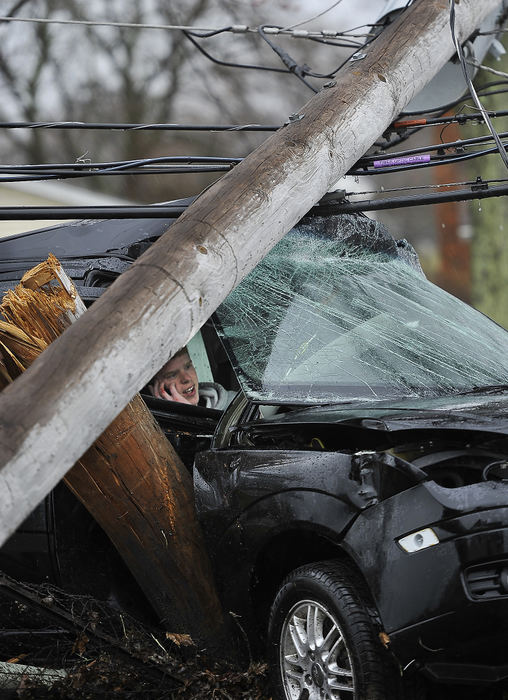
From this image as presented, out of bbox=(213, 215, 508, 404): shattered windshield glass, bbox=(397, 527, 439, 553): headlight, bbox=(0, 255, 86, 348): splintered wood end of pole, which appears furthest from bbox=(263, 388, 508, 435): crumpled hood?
bbox=(0, 255, 86, 348): splintered wood end of pole

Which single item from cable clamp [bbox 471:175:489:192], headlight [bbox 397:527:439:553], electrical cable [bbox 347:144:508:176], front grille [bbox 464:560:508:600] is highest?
electrical cable [bbox 347:144:508:176]

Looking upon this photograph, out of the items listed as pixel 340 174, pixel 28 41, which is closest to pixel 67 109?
pixel 28 41

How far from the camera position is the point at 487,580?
326cm

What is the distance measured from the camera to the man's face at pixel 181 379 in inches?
217

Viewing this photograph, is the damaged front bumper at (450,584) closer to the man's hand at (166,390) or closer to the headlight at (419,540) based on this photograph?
the headlight at (419,540)

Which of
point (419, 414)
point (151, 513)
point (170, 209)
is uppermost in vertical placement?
point (170, 209)

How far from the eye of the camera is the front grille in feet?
10.6

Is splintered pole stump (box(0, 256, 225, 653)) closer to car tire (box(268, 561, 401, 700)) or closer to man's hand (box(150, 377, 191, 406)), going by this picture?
car tire (box(268, 561, 401, 700))

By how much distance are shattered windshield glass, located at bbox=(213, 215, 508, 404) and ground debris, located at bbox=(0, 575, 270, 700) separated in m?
1.24

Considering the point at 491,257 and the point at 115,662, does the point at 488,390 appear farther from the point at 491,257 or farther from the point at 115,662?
the point at 491,257

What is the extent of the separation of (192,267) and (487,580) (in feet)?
5.36

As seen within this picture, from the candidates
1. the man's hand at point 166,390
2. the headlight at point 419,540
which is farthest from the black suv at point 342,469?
the man's hand at point 166,390

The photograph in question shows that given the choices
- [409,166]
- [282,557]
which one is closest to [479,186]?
[409,166]

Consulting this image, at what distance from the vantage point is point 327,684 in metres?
3.69
